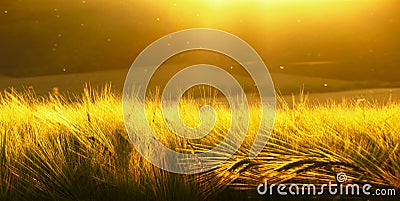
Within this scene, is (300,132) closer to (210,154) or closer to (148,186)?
(210,154)

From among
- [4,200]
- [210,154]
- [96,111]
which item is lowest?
[4,200]

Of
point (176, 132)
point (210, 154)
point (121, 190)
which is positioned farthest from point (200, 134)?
point (121, 190)

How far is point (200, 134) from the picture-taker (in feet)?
12.2

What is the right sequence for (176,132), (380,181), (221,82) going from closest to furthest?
(380,181)
(176,132)
(221,82)

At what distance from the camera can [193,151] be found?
3.29m

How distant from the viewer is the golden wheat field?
3.17 metres

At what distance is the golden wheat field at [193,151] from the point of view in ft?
10.4

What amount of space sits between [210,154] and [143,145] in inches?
14.1

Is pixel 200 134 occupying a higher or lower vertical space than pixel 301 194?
higher

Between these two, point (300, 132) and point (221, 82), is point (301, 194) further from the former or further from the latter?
point (221, 82)

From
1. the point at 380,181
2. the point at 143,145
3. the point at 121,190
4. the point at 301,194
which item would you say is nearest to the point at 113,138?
the point at 143,145

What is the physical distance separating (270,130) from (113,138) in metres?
0.82

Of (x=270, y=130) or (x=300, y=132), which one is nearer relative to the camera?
(x=300, y=132)

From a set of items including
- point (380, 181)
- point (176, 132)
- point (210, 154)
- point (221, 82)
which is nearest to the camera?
point (380, 181)
